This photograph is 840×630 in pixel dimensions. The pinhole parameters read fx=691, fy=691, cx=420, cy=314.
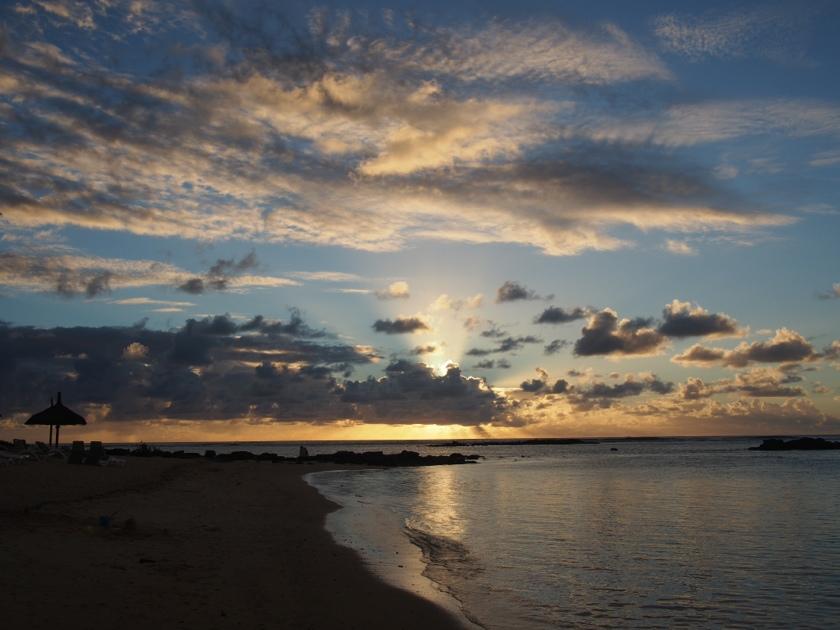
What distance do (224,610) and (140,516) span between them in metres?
13.1

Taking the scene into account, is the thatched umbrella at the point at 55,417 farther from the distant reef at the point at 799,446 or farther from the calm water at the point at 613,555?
the distant reef at the point at 799,446

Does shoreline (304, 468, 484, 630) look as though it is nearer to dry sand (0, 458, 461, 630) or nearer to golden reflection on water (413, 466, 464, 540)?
dry sand (0, 458, 461, 630)

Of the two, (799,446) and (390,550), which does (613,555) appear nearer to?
(390,550)

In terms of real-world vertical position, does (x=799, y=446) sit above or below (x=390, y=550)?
below

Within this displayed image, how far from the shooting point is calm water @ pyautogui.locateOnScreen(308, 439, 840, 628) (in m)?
15.8

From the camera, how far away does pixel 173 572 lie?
15.4 metres

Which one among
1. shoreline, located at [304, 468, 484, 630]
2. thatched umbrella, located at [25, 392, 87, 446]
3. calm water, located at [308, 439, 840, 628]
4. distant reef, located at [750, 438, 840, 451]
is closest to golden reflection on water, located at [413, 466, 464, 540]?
calm water, located at [308, 439, 840, 628]

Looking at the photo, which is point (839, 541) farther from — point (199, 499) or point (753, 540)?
point (199, 499)

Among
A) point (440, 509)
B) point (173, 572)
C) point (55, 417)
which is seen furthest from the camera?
point (55, 417)

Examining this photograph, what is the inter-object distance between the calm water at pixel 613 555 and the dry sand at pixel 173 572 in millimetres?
1798

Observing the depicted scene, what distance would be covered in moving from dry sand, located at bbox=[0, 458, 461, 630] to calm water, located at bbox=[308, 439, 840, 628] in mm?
1798

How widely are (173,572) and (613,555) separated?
14204 millimetres

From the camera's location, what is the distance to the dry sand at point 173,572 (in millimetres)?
11867

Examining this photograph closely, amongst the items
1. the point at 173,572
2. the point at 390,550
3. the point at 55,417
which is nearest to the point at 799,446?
the point at 55,417
